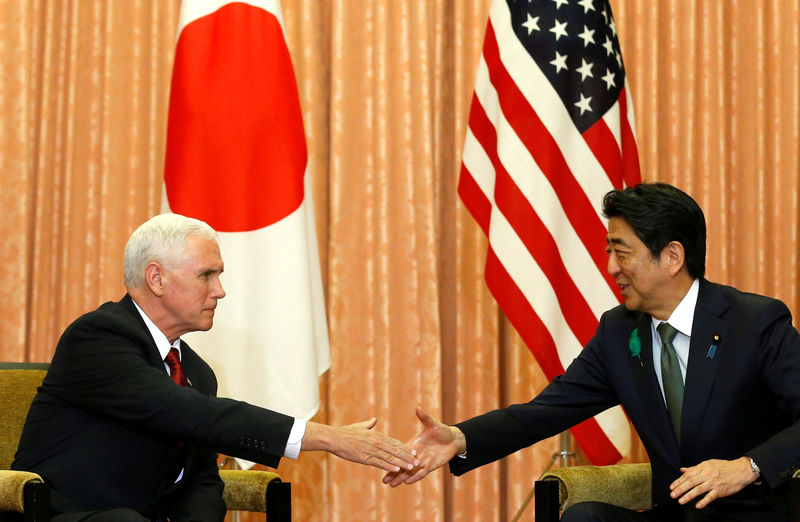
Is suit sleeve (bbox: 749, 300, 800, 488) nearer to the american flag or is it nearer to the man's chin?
the man's chin

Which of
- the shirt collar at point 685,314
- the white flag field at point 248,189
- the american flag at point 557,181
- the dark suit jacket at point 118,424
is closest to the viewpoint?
the dark suit jacket at point 118,424

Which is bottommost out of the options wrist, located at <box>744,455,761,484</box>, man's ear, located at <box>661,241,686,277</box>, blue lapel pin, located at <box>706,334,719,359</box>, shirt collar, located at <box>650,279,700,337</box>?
wrist, located at <box>744,455,761,484</box>

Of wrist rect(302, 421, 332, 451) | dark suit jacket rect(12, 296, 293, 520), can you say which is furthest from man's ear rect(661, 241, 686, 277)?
dark suit jacket rect(12, 296, 293, 520)

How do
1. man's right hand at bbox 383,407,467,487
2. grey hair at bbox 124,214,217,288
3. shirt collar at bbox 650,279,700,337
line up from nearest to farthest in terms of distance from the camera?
grey hair at bbox 124,214,217,288
shirt collar at bbox 650,279,700,337
man's right hand at bbox 383,407,467,487

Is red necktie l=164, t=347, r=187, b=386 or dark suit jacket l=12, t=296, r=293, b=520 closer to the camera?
dark suit jacket l=12, t=296, r=293, b=520

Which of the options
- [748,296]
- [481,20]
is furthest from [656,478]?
[481,20]

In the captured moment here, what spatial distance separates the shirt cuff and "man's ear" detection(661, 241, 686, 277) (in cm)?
127

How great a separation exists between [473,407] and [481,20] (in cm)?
200

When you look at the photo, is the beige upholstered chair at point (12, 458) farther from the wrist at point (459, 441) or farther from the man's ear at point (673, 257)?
the man's ear at point (673, 257)

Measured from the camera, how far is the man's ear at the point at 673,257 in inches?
116

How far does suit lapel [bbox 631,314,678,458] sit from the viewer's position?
2.86 metres

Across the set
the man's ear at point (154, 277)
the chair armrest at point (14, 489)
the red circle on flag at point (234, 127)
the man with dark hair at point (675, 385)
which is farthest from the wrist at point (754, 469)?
the red circle on flag at point (234, 127)

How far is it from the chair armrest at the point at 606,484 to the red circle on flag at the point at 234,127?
5.34ft

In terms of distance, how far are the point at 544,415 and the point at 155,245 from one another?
142 cm
